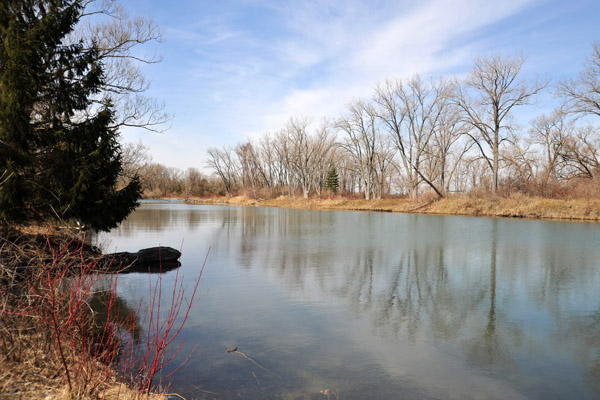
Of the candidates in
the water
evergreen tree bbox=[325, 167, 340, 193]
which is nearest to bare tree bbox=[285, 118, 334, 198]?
evergreen tree bbox=[325, 167, 340, 193]

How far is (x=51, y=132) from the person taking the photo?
8.31 metres

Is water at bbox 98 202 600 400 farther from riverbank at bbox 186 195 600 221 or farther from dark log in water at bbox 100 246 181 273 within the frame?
riverbank at bbox 186 195 600 221

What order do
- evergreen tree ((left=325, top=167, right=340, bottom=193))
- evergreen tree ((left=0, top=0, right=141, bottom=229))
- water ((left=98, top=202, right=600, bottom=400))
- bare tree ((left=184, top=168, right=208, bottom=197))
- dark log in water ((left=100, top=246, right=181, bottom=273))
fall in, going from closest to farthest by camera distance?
water ((left=98, top=202, right=600, bottom=400)) → evergreen tree ((left=0, top=0, right=141, bottom=229)) → dark log in water ((left=100, top=246, right=181, bottom=273)) → evergreen tree ((left=325, top=167, right=340, bottom=193)) → bare tree ((left=184, top=168, right=208, bottom=197))

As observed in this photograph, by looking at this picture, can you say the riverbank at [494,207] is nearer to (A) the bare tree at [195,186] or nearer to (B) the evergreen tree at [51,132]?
(B) the evergreen tree at [51,132]

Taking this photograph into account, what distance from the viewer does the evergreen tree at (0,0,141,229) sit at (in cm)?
717

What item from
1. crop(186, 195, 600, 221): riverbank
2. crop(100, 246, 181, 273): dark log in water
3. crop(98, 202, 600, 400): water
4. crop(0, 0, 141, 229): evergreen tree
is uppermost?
crop(0, 0, 141, 229): evergreen tree

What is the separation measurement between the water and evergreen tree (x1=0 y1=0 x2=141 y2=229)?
2.28 metres

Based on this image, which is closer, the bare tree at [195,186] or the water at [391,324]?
the water at [391,324]

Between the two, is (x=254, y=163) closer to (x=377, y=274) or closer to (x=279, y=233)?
(x=279, y=233)

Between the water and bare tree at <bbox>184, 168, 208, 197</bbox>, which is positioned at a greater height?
bare tree at <bbox>184, 168, 208, 197</bbox>

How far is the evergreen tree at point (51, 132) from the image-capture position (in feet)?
23.5

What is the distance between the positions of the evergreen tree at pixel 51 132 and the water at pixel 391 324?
2.28m

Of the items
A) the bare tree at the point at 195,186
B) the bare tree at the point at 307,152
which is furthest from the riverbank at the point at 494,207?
the bare tree at the point at 195,186

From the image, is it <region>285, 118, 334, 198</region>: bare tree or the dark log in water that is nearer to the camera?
the dark log in water
